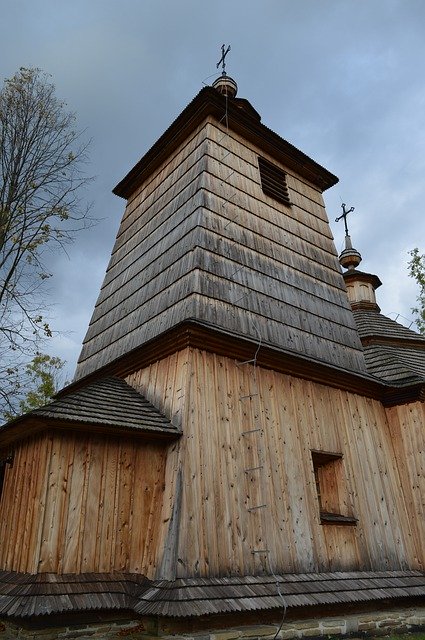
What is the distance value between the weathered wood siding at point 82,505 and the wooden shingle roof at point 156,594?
0.17 meters

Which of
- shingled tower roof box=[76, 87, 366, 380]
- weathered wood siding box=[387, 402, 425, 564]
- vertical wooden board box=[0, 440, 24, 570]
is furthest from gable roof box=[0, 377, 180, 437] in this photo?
weathered wood siding box=[387, 402, 425, 564]

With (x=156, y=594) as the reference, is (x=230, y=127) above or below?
above

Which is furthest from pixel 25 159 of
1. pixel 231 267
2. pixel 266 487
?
pixel 266 487

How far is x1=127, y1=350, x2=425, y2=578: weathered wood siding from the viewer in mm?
6281

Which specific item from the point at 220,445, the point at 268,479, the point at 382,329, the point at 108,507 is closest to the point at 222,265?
the point at 220,445

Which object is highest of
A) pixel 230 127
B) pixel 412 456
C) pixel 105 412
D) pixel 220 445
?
pixel 230 127

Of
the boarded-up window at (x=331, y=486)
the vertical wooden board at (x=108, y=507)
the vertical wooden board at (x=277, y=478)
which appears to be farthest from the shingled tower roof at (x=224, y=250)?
the vertical wooden board at (x=108, y=507)

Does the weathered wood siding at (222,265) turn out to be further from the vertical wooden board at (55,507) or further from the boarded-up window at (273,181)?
the vertical wooden board at (55,507)

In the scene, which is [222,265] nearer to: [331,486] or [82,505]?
[331,486]

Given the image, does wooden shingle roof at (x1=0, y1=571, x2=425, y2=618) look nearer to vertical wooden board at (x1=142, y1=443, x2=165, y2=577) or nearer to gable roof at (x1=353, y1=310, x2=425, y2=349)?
vertical wooden board at (x1=142, y1=443, x2=165, y2=577)

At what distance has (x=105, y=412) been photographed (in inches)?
258

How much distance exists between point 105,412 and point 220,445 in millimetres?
1606

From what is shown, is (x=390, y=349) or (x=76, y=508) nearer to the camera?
(x=76, y=508)

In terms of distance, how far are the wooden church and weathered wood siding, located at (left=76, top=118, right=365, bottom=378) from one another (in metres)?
0.05
